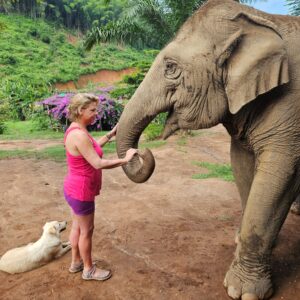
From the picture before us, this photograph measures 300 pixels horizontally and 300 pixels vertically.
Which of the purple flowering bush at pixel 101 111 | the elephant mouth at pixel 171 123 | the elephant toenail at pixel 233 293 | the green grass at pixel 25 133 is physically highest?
the elephant mouth at pixel 171 123

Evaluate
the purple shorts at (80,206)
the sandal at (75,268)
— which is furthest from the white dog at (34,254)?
the purple shorts at (80,206)

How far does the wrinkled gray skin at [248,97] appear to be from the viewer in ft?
8.87

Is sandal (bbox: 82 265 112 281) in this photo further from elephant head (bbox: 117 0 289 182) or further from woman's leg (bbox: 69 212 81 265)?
elephant head (bbox: 117 0 289 182)

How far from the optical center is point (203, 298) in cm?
293

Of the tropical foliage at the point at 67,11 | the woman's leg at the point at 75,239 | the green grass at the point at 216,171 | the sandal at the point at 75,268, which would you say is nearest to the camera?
the woman's leg at the point at 75,239

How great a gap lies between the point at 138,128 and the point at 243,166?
115cm

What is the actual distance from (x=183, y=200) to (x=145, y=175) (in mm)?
2387

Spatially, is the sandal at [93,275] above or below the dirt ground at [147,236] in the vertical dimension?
above

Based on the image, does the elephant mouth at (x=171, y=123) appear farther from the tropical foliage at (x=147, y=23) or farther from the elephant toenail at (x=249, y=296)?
the tropical foliage at (x=147, y=23)

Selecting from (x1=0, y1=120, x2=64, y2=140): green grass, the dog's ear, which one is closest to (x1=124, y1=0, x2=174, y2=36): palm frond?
(x1=0, y1=120, x2=64, y2=140): green grass

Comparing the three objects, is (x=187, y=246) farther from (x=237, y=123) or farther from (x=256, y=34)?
(x=256, y=34)

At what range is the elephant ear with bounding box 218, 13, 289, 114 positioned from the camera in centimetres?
264

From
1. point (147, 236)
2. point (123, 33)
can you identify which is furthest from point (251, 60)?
point (123, 33)

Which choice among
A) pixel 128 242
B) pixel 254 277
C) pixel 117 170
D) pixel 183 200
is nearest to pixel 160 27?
pixel 117 170
